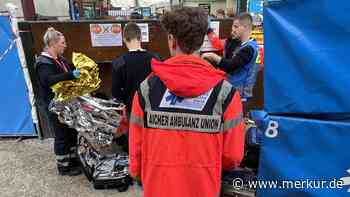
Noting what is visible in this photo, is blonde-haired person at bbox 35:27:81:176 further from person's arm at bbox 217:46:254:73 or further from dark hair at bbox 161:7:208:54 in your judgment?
dark hair at bbox 161:7:208:54

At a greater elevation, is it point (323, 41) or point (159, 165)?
point (323, 41)

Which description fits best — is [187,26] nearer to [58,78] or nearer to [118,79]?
[118,79]

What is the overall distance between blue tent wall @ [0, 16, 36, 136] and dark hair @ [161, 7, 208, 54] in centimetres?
344

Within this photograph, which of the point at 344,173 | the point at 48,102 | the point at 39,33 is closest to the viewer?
the point at 344,173

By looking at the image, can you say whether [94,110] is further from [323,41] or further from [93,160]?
[323,41]

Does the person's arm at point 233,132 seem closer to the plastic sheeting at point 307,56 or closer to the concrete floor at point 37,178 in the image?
the plastic sheeting at point 307,56

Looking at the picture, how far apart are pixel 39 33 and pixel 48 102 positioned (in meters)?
1.26

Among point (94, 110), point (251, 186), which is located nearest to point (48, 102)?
point (94, 110)

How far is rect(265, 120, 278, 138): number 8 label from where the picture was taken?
1.79 meters

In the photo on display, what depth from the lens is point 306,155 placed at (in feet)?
5.86

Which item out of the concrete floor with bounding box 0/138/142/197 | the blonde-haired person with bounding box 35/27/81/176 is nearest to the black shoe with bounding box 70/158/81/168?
the blonde-haired person with bounding box 35/27/81/176

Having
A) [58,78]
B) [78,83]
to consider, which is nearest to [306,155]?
[78,83]

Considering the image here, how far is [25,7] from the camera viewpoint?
5.07 meters

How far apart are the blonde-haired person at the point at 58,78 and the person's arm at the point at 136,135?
63.3 inches
